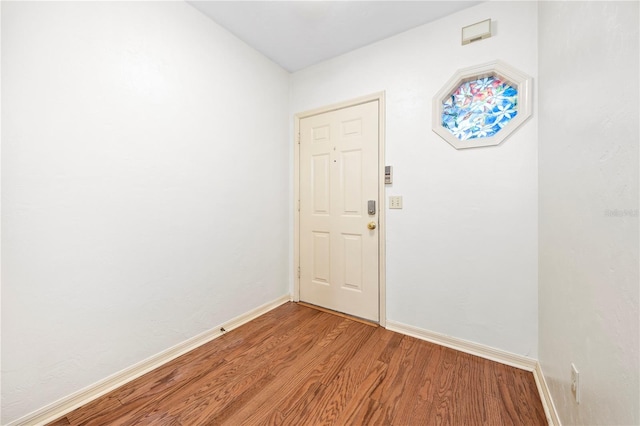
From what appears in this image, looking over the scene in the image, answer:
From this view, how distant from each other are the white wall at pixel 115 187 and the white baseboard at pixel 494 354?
1.47 metres

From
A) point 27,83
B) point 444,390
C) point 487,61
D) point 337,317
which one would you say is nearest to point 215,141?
point 27,83

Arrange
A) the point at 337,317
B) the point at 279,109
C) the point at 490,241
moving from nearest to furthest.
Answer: the point at 490,241 < the point at 337,317 < the point at 279,109

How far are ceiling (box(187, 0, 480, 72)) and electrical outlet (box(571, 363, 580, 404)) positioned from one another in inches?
90.8

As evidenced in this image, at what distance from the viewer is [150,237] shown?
5.52 feet

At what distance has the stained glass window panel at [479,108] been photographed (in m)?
1.78

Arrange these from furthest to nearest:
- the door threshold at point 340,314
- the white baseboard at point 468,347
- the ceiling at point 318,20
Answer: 1. the door threshold at point 340,314
2. the ceiling at point 318,20
3. the white baseboard at point 468,347

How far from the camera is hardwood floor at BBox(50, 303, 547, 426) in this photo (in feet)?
4.27

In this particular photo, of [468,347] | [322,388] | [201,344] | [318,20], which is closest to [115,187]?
[201,344]

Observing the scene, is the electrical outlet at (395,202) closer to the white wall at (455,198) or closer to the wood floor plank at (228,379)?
the white wall at (455,198)

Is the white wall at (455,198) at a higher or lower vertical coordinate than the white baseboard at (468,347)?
higher

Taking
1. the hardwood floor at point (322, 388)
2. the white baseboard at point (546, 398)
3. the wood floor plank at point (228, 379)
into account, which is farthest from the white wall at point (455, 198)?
the wood floor plank at point (228, 379)

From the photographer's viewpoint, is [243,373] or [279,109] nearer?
[243,373]

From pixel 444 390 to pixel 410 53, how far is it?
246cm

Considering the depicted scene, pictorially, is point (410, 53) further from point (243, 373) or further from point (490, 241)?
point (243, 373)
